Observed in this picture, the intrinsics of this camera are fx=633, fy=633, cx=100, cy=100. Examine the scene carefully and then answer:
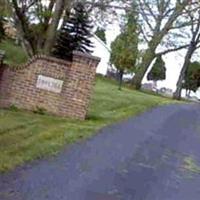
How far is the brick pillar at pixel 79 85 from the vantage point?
54.4 ft

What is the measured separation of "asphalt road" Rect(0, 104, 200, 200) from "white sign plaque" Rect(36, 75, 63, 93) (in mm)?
2951

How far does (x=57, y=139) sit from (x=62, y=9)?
11.6 metres

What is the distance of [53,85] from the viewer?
16812 millimetres

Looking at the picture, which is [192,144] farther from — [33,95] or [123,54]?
[123,54]

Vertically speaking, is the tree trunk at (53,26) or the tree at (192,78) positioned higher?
the tree trunk at (53,26)

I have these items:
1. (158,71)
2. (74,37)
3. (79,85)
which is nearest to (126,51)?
(74,37)

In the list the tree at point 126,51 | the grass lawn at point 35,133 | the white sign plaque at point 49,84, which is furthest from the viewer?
the tree at point 126,51

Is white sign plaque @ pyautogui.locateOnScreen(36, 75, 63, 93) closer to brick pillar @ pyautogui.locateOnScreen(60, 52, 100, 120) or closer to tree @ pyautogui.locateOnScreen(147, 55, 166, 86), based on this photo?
brick pillar @ pyautogui.locateOnScreen(60, 52, 100, 120)

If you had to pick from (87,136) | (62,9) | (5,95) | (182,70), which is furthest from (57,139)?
(182,70)

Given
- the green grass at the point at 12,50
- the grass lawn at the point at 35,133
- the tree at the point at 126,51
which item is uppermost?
the tree at the point at 126,51

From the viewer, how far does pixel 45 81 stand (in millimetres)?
16953

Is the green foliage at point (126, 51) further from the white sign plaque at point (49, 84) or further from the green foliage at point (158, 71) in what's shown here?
the green foliage at point (158, 71)

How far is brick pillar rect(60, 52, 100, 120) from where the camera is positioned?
16.6 meters

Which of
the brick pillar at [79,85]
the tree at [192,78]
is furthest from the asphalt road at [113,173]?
the tree at [192,78]
